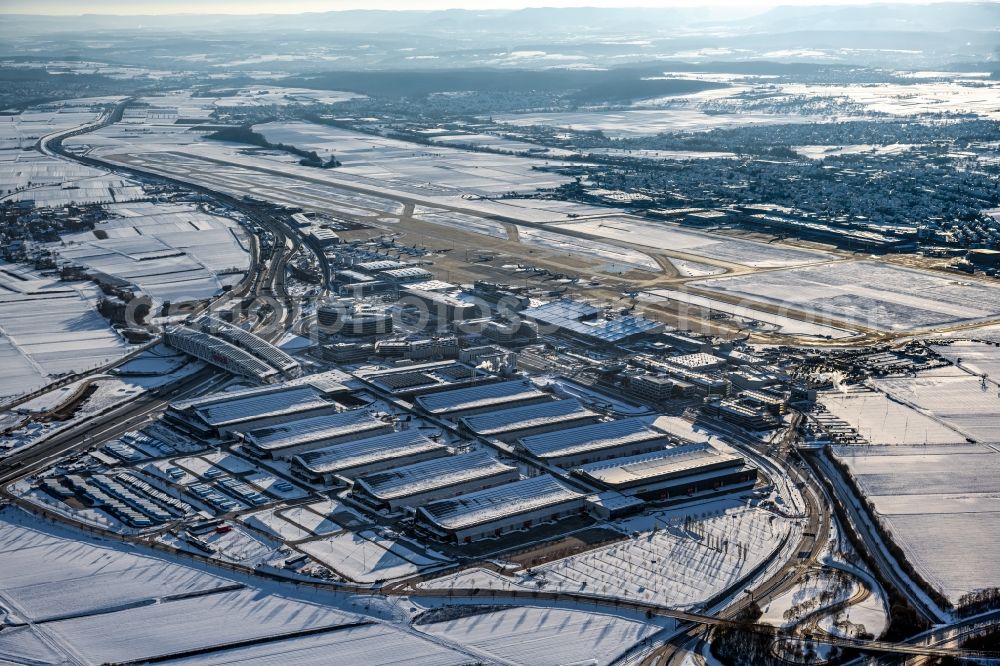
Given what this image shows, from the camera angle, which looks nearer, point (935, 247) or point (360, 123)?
point (935, 247)

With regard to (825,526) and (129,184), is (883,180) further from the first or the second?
(825,526)

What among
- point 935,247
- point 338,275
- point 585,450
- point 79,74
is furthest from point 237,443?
point 79,74

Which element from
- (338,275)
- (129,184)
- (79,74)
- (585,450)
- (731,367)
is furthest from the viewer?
(79,74)

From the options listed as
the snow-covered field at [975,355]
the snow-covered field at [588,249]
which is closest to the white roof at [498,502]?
the snow-covered field at [975,355]

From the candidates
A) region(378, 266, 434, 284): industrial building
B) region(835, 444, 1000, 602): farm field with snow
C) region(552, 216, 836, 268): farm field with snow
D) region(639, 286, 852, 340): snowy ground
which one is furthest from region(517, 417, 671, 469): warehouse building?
region(552, 216, 836, 268): farm field with snow

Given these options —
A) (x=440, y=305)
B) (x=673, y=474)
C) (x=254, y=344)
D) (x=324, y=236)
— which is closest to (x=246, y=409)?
(x=254, y=344)

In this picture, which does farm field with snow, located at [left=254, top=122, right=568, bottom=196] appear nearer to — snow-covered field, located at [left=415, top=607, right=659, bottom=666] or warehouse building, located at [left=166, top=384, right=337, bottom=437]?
warehouse building, located at [left=166, top=384, right=337, bottom=437]
